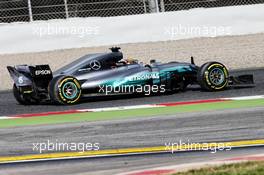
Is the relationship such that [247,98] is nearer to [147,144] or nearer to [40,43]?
[147,144]

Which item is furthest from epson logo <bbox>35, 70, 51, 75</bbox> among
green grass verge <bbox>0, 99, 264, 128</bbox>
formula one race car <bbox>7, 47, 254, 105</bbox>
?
green grass verge <bbox>0, 99, 264, 128</bbox>

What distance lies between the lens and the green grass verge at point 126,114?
12.0 meters

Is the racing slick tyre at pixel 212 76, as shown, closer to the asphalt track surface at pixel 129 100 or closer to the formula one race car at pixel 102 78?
the formula one race car at pixel 102 78

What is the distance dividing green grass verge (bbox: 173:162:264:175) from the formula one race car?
245 inches

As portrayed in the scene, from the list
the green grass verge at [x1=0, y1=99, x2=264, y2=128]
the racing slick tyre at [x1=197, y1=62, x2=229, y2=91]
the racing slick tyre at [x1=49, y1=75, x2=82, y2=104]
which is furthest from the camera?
the racing slick tyre at [x1=197, y1=62, x2=229, y2=91]

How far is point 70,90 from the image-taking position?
1359 centimetres

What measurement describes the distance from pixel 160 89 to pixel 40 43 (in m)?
6.18

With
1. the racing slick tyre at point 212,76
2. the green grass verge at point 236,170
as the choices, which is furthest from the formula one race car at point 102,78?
the green grass verge at point 236,170

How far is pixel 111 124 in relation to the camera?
1125 centimetres

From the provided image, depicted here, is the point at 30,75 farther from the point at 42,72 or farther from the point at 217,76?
the point at 217,76

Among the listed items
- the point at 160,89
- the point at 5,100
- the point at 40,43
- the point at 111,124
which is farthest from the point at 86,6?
the point at 111,124

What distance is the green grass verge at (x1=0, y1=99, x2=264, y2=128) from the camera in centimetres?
1204

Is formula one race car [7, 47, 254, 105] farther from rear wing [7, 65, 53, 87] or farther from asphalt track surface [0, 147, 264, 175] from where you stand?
asphalt track surface [0, 147, 264, 175]

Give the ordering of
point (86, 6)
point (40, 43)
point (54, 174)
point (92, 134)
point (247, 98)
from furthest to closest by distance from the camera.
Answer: point (86, 6)
point (40, 43)
point (247, 98)
point (92, 134)
point (54, 174)
